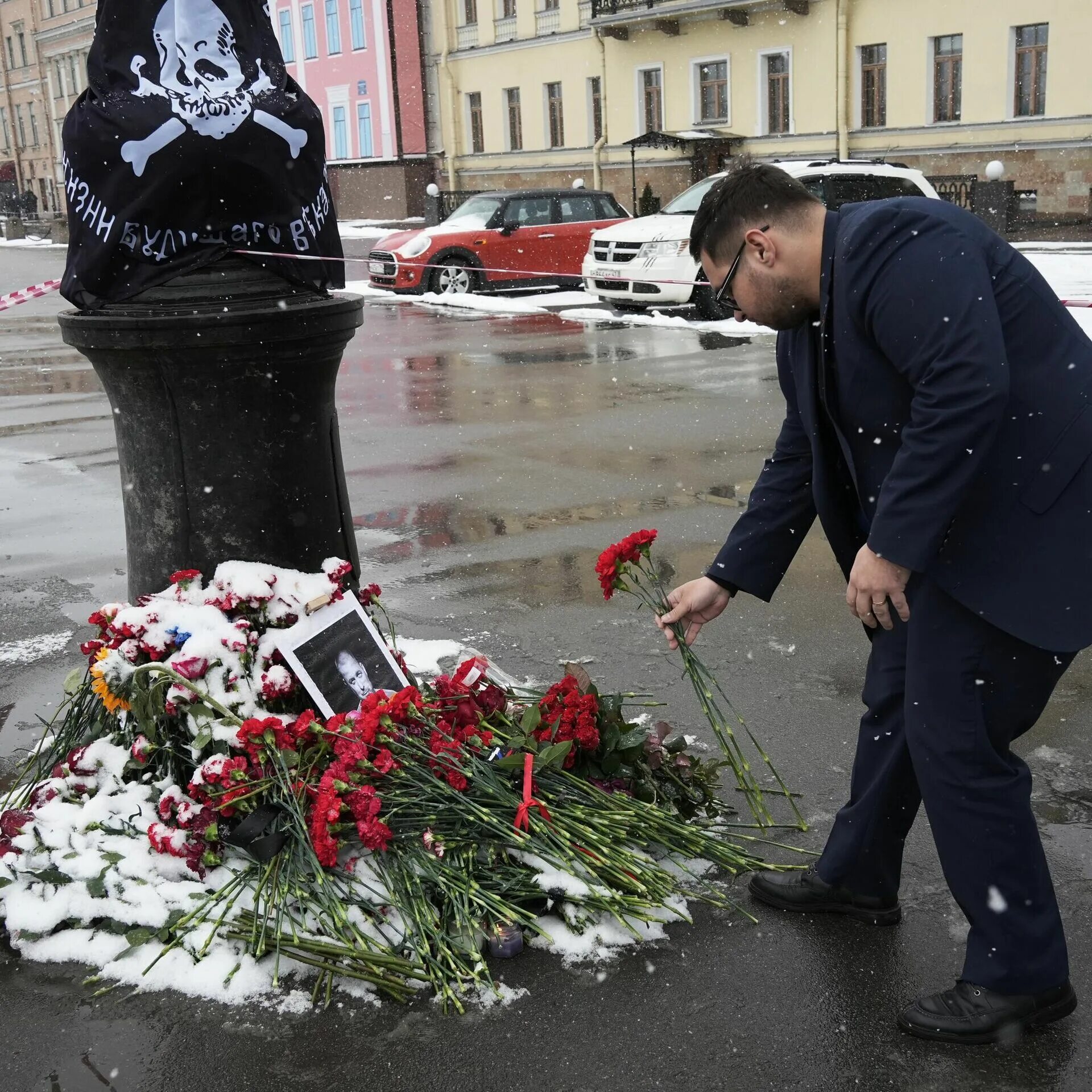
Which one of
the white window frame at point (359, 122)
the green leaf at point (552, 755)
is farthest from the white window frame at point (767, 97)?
the green leaf at point (552, 755)

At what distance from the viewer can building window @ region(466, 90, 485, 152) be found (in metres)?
42.4

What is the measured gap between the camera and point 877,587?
260 centimetres

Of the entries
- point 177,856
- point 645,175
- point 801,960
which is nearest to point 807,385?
point 801,960

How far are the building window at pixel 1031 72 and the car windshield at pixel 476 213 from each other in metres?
13.7

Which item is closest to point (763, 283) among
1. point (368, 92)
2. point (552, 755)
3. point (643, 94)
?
point (552, 755)

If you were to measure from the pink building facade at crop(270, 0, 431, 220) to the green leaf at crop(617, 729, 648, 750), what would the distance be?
41881 mm

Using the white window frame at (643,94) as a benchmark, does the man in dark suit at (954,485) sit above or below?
below

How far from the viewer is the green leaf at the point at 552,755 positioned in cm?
332

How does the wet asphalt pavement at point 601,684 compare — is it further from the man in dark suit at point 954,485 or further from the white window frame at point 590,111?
the white window frame at point 590,111

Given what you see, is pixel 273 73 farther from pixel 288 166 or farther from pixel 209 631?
pixel 209 631

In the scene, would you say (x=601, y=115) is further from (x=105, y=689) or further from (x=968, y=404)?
(x=968, y=404)

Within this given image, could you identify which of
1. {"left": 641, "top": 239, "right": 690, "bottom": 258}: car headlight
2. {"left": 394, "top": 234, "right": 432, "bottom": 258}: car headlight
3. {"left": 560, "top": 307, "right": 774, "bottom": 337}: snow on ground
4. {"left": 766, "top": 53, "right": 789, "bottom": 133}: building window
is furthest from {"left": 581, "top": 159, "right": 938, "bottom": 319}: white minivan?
{"left": 766, "top": 53, "right": 789, "bottom": 133}: building window

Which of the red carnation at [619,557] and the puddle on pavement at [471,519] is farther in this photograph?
the puddle on pavement at [471,519]

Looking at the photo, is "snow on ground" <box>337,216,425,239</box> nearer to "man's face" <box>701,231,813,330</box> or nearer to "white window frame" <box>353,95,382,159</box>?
"white window frame" <box>353,95,382,159</box>
